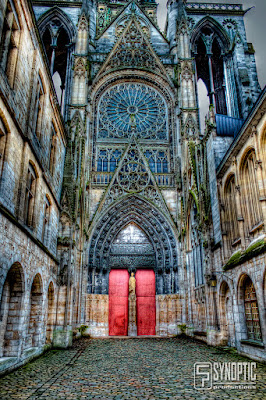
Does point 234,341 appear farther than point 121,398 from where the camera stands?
Yes

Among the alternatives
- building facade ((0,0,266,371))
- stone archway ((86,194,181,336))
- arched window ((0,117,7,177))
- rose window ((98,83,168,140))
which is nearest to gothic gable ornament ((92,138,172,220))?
building facade ((0,0,266,371))

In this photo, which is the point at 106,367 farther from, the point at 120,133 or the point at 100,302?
the point at 120,133

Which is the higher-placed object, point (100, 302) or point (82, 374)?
point (100, 302)

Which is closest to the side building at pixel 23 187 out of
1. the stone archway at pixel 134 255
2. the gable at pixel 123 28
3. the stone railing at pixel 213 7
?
the stone archway at pixel 134 255

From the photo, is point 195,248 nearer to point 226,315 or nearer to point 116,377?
point 226,315

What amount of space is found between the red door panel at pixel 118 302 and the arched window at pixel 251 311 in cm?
979

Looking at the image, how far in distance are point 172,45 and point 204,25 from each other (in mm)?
4244

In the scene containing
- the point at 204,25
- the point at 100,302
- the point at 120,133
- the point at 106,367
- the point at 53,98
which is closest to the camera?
the point at 106,367

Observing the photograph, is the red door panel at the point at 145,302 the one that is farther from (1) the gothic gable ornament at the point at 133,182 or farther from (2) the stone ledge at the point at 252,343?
(2) the stone ledge at the point at 252,343

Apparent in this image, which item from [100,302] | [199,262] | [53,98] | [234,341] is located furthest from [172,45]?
[234,341]

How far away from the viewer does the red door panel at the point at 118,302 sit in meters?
19.7

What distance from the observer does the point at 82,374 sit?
8.16 meters

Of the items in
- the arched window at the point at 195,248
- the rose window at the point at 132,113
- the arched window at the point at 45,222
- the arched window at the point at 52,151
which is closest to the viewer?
the arched window at the point at 45,222

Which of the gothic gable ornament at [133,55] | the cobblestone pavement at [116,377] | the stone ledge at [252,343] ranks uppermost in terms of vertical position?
the gothic gable ornament at [133,55]
